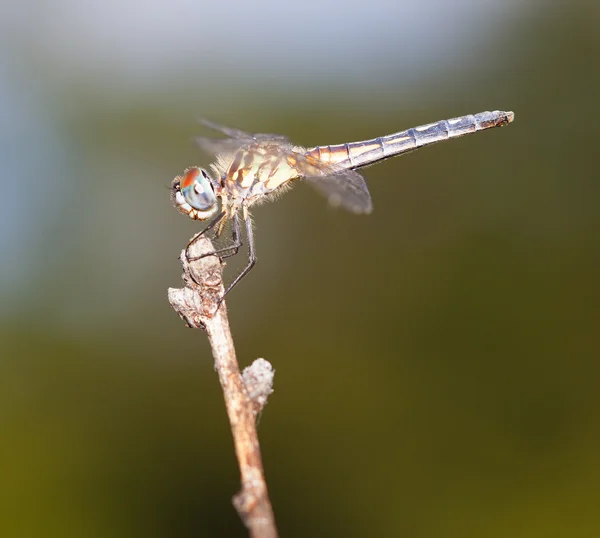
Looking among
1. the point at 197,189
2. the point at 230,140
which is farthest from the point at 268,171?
the point at 197,189

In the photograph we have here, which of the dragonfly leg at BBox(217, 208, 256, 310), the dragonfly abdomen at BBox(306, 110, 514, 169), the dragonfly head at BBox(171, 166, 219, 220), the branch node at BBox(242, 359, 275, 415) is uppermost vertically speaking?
the dragonfly abdomen at BBox(306, 110, 514, 169)

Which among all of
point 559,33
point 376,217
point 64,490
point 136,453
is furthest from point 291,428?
point 559,33

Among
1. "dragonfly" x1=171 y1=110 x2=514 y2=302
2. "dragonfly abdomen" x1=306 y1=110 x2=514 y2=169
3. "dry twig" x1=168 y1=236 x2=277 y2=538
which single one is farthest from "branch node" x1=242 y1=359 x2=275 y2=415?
"dragonfly abdomen" x1=306 y1=110 x2=514 y2=169

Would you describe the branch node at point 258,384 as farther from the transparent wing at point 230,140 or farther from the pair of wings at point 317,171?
the transparent wing at point 230,140

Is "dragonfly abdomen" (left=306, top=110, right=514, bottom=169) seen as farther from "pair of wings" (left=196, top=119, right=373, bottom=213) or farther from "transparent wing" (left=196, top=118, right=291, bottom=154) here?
"transparent wing" (left=196, top=118, right=291, bottom=154)

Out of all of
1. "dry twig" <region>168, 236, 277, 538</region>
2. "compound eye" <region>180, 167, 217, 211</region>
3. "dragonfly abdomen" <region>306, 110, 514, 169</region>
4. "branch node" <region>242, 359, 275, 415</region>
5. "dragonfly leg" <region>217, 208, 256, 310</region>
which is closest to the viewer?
"dry twig" <region>168, 236, 277, 538</region>

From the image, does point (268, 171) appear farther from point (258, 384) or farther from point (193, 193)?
point (258, 384)
